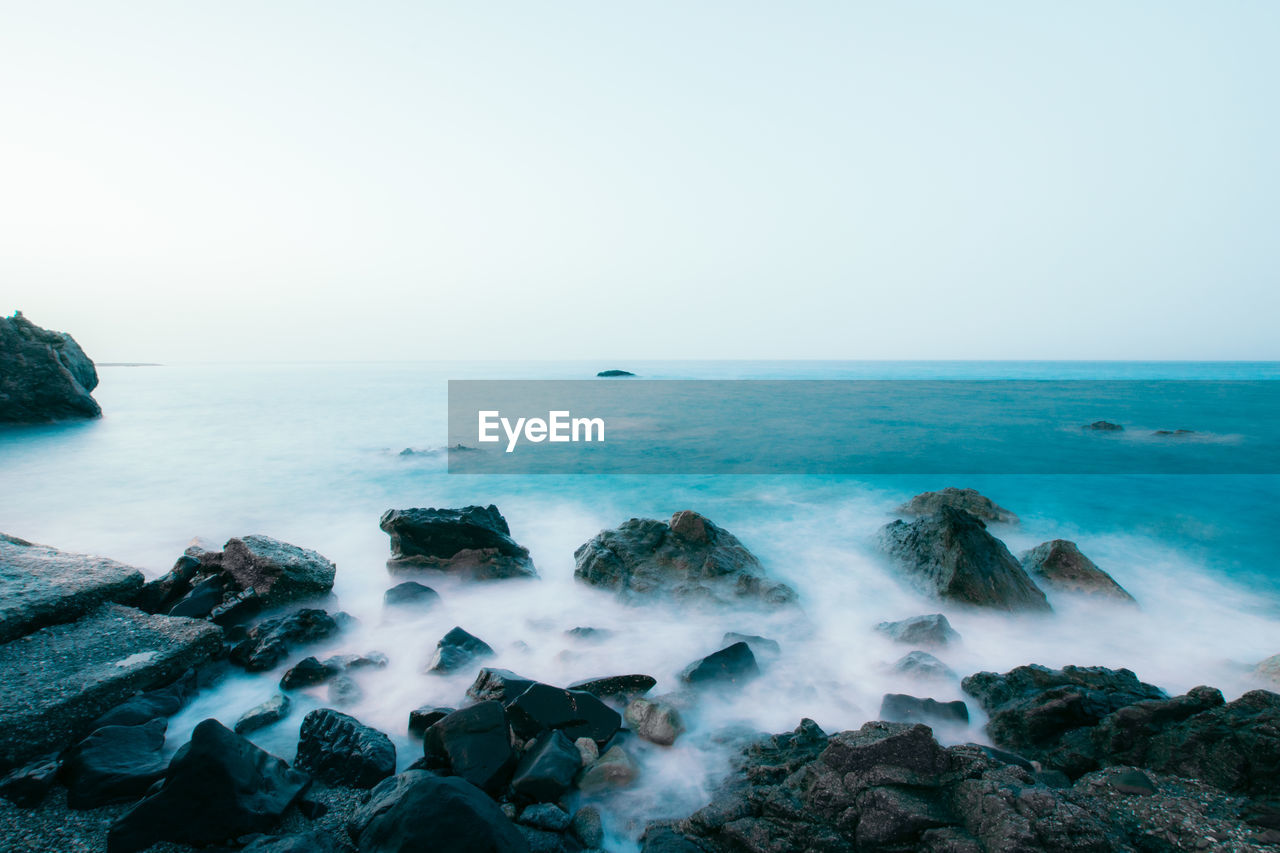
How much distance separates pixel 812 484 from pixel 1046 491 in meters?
5.22

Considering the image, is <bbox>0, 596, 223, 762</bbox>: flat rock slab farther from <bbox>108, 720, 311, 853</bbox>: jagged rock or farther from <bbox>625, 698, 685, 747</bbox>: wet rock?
<bbox>625, 698, 685, 747</bbox>: wet rock

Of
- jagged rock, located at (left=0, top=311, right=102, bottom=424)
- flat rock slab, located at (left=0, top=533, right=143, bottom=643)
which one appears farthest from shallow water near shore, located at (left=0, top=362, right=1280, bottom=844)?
jagged rock, located at (left=0, top=311, right=102, bottom=424)

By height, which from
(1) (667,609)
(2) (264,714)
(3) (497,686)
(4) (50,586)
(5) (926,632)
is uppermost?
(4) (50,586)

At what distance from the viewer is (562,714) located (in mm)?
4066

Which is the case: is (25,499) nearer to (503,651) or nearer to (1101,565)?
(503,651)

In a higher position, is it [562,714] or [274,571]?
[274,571]

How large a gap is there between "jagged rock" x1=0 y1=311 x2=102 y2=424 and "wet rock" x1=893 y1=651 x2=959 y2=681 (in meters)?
28.5

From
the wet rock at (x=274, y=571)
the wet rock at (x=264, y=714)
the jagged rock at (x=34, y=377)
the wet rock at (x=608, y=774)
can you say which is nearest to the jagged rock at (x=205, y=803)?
the wet rock at (x=264, y=714)

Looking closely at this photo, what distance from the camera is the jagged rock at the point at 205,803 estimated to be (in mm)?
2930

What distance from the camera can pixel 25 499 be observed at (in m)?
11.5

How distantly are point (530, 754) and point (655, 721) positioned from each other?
1.01 metres

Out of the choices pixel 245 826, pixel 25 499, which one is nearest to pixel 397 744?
pixel 245 826

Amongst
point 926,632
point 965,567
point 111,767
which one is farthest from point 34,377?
point 965,567

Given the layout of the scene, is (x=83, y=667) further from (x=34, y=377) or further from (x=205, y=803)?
(x=34, y=377)
